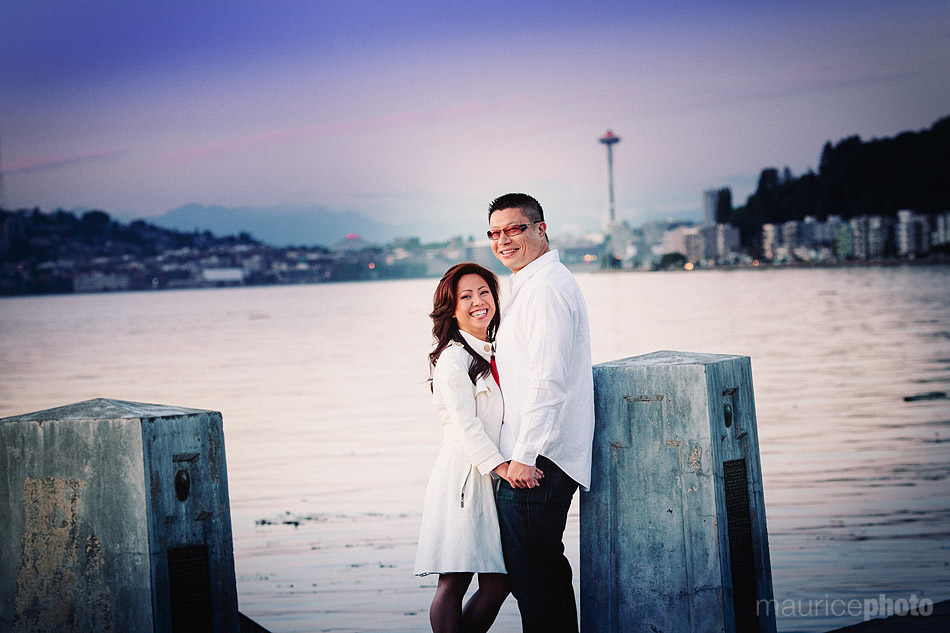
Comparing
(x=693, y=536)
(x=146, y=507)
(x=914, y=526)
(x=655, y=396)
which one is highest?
(x=655, y=396)

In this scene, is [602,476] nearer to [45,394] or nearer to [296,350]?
[45,394]

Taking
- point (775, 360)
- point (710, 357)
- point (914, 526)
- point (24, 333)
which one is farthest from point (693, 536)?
point (24, 333)

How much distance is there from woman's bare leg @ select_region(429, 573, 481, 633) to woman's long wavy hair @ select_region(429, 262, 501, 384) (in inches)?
31.5

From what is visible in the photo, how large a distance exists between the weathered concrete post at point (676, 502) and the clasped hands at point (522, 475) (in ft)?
1.09

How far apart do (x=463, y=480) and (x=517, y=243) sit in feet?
3.18

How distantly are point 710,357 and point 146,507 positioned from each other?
221cm

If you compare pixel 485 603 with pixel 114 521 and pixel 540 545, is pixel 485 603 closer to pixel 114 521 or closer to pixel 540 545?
pixel 540 545

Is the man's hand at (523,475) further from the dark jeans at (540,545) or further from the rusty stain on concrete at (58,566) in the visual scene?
the rusty stain on concrete at (58,566)

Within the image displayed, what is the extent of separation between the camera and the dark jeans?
13.5 ft

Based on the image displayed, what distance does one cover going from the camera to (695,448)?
13.3ft

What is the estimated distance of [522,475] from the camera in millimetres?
4031

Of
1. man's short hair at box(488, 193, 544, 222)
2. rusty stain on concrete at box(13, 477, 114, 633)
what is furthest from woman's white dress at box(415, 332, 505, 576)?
rusty stain on concrete at box(13, 477, 114, 633)

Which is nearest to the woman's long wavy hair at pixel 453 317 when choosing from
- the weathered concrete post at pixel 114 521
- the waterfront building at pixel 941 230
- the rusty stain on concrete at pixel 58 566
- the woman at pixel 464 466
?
the woman at pixel 464 466

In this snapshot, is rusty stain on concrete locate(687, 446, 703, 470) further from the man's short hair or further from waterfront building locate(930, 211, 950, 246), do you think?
waterfront building locate(930, 211, 950, 246)
